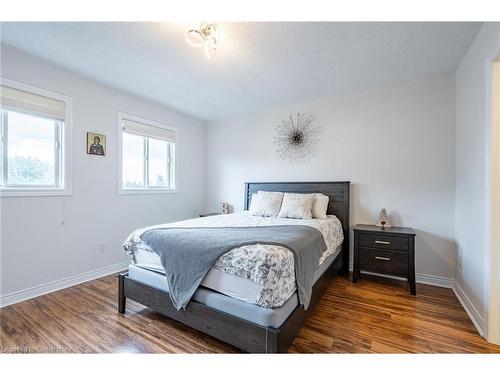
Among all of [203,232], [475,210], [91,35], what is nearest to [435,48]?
[475,210]

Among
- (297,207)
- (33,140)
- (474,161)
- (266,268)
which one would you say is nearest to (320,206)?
(297,207)

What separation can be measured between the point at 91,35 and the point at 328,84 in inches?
102

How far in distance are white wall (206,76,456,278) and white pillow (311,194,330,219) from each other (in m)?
0.41

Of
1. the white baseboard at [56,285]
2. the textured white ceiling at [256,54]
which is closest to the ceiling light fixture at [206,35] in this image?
the textured white ceiling at [256,54]

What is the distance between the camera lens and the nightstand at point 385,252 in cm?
247

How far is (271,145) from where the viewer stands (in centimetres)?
385

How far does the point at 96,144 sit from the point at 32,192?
873 mm

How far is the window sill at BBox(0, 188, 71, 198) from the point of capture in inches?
85.8

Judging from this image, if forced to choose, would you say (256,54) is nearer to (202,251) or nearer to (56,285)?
(202,251)

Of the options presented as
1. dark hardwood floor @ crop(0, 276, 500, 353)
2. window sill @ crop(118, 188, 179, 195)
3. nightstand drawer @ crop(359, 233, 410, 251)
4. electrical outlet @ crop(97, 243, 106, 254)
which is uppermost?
window sill @ crop(118, 188, 179, 195)

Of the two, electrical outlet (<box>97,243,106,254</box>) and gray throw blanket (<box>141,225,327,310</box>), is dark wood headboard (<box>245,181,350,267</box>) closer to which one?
gray throw blanket (<box>141,225,327,310</box>)

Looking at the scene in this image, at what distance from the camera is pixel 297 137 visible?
3598mm

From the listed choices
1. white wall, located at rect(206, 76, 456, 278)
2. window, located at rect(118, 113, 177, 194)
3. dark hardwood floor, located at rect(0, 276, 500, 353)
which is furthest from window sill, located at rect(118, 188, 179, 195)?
white wall, located at rect(206, 76, 456, 278)
